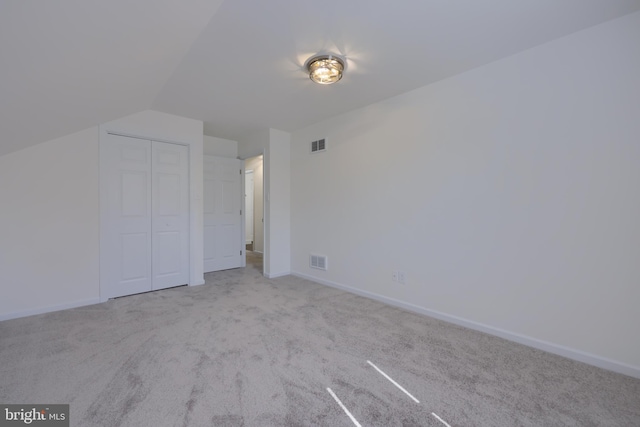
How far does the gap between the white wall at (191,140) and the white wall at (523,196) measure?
7.88 ft

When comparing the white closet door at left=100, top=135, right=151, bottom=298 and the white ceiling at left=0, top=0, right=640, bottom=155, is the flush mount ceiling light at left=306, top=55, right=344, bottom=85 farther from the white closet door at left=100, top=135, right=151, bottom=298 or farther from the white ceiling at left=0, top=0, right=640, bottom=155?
the white closet door at left=100, top=135, right=151, bottom=298

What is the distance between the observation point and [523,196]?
2.23 meters

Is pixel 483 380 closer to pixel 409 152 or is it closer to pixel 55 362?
pixel 409 152

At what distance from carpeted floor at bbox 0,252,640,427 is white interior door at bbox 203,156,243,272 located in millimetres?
1963

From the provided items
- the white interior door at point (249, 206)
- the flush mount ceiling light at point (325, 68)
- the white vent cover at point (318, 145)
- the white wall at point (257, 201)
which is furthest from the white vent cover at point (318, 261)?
the white interior door at point (249, 206)

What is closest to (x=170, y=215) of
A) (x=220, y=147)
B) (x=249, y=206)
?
(x=220, y=147)

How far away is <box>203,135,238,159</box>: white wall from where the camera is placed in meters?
4.82

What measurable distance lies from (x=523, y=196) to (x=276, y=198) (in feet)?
10.8

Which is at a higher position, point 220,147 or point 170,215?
point 220,147

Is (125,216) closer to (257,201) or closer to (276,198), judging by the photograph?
(276,198)

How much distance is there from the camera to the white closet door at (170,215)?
11.9 feet

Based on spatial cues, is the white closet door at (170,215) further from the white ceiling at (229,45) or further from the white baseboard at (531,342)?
the white baseboard at (531,342)

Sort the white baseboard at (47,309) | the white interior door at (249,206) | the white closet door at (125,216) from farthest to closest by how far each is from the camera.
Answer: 1. the white interior door at (249,206)
2. the white closet door at (125,216)
3. the white baseboard at (47,309)

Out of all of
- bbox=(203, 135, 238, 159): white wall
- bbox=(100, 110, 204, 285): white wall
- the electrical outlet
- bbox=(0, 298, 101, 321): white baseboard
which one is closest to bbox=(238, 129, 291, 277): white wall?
bbox=(203, 135, 238, 159): white wall
